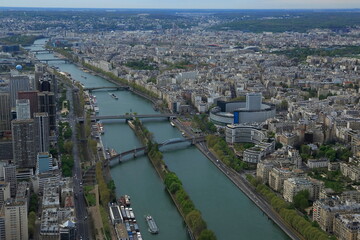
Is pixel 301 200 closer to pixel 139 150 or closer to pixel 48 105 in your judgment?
pixel 139 150

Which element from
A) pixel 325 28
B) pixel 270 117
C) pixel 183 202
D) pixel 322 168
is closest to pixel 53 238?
pixel 183 202

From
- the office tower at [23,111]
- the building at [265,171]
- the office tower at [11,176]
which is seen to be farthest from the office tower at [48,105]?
the building at [265,171]

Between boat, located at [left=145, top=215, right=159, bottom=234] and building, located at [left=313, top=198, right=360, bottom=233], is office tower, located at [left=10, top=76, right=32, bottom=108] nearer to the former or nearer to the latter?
boat, located at [left=145, top=215, right=159, bottom=234]

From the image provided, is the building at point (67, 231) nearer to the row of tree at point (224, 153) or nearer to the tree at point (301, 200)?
the tree at point (301, 200)

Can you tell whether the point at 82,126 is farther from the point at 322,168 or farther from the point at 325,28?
the point at 325,28

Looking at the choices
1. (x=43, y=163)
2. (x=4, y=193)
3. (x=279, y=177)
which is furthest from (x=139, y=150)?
(x=4, y=193)

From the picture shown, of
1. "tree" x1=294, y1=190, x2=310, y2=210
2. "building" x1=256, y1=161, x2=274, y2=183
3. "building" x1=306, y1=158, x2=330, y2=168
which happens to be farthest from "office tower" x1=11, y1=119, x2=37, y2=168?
"building" x1=306, y1=158, x2=330, y2=168

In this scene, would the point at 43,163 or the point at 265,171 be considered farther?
the point at 265,171
